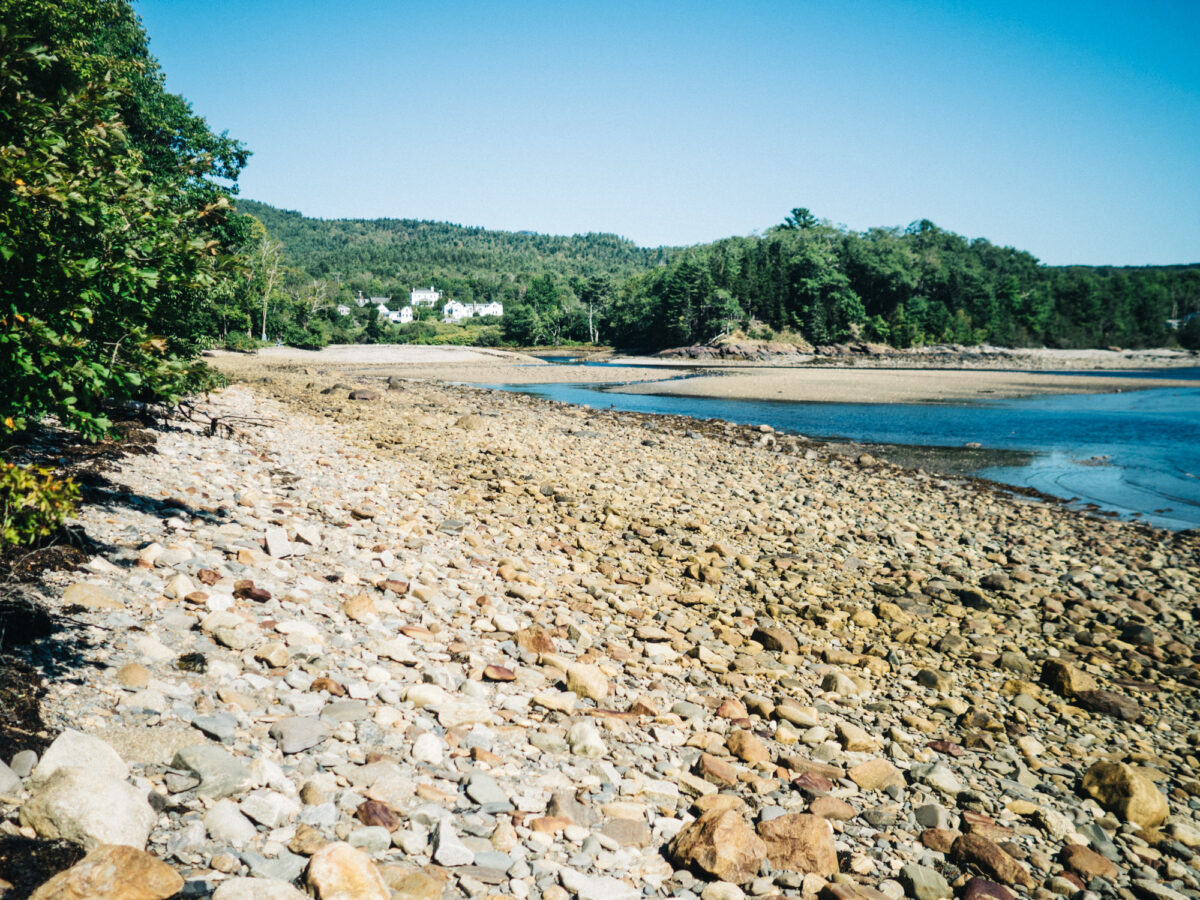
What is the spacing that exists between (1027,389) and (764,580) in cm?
5814

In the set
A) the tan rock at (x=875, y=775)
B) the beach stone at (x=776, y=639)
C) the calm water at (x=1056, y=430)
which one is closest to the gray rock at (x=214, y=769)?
the tan rock at (x=875, y=775)

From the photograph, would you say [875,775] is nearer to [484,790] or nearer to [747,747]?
[747,747]

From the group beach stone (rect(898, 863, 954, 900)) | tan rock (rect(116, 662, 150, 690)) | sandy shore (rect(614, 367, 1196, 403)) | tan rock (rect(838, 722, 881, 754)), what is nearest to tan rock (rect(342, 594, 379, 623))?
tan rock (rect(116, 662, 150, 690))

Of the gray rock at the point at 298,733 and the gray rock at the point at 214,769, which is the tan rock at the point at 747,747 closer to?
the gray rock at the point at 298,733

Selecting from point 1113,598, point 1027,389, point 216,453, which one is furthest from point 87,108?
point 1027,389

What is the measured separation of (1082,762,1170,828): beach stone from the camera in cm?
513

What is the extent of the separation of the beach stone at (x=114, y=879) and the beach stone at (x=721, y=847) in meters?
2.66

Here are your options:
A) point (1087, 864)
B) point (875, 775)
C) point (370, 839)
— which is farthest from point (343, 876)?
point (1087, 864)

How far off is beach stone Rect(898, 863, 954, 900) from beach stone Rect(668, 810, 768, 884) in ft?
3.07

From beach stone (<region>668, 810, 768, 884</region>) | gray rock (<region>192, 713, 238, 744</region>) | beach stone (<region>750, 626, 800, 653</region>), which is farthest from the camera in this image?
beach stone (<region>750, 626, 800, 653</region>)

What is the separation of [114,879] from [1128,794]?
6714mm

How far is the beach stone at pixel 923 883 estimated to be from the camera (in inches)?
162

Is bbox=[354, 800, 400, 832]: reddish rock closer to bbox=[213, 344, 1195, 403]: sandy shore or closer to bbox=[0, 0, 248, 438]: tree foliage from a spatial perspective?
bbox=[0, 0, 248, 438]: tree foliage

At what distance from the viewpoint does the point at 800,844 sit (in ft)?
13.6
